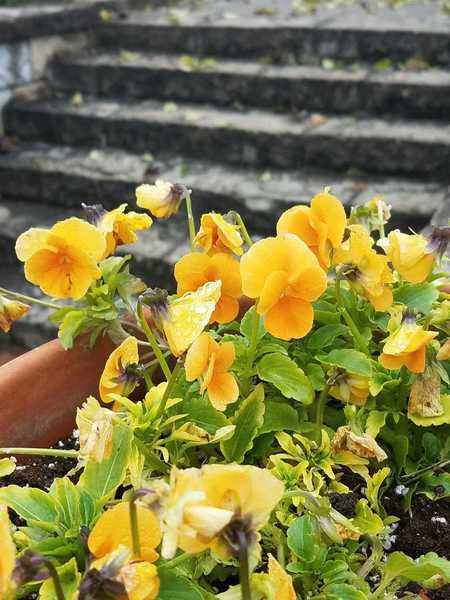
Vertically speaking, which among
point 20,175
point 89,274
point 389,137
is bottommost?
point 20,175

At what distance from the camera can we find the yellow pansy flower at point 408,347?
0.91m

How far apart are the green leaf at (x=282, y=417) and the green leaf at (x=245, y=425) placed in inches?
1.6

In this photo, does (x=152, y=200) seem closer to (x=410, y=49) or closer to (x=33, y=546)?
(x=33, y=546)

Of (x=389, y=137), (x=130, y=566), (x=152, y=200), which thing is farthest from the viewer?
(x=389, y=137)

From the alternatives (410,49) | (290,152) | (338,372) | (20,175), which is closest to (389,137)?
(290,152)

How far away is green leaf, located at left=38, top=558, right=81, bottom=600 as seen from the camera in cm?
74

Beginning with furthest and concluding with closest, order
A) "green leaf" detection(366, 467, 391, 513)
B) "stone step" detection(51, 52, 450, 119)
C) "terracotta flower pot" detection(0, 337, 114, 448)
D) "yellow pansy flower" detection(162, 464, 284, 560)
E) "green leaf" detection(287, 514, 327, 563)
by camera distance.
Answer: "stone step" detection(51, 52, 450, 119), "terracotta flower pot" detection(0, 337, 114, 448), "green leaf" detection(366, 467, 391, 513), "green leaf" detection(287, 514, 327, 563), "yellow pansy flower" detection(162, 464, 284, 560)

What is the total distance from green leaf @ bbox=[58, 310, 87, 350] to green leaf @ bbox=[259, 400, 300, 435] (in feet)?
1.00

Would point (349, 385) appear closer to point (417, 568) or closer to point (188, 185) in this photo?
point (417, 568)

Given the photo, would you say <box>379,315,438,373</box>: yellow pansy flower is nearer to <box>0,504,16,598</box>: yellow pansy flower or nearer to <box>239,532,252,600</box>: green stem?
<box>239,532,252,600</box>: green stem

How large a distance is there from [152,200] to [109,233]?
78 mm

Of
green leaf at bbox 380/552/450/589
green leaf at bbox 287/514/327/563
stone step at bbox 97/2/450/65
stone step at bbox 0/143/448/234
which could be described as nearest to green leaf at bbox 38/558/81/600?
green leaf at bbox 287/514/327/563

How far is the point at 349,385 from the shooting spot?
3.31ft

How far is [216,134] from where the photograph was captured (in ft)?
9.97
